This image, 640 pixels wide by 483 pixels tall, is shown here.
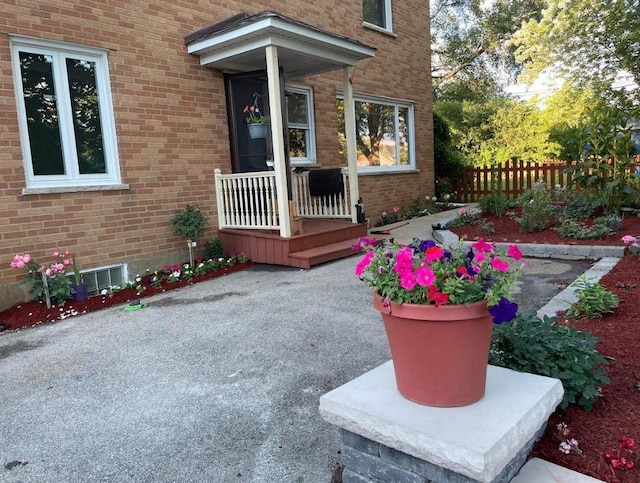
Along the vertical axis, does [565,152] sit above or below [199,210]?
above

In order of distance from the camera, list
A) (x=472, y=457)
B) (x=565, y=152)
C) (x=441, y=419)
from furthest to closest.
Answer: (x=565, y=152), (x=441, y=419), (x=472, y=457)

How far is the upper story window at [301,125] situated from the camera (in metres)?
8.43

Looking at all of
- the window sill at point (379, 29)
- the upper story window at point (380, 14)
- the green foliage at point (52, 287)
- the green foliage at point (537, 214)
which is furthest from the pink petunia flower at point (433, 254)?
the upper story window at point (380, 14)

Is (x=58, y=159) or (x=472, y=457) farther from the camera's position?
(x=58, y=159)

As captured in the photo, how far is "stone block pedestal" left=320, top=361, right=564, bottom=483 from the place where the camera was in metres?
1.51

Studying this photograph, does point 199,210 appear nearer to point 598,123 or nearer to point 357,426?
point 357,426

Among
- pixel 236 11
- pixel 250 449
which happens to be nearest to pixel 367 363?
pixel 250 449

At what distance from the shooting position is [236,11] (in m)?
7.27

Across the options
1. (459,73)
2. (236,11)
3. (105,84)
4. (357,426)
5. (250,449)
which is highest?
(459,73)

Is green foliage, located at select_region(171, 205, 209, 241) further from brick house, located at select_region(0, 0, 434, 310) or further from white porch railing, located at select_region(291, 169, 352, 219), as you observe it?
white porch railing, located at select_region(291, 169, 352, 219)

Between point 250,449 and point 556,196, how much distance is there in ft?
25.6

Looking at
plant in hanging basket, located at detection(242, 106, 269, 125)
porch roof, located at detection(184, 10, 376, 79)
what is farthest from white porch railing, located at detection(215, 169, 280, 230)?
porch roof, located at detection(184, 10, 376, 79)

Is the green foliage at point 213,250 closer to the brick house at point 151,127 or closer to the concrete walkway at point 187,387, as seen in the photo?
the brick house at point 151,127

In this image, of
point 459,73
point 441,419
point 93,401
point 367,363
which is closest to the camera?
point 441,419
